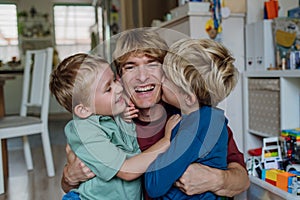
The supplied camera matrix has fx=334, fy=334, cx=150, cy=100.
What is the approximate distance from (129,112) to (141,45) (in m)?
0.16

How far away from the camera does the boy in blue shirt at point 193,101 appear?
679 millimetres

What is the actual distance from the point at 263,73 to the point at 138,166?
40.7 inches

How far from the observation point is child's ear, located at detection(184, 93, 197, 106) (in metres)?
0.71

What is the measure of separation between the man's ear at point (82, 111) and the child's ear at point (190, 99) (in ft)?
0.71

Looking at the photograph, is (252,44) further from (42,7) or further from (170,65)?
(42,7)

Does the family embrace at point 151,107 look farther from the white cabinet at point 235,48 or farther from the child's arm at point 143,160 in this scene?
the white cabinet at point 235,48

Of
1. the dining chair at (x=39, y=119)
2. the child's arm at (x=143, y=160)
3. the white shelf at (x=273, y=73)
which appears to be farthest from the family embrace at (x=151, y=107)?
the dining chair at (x=39, y=119)

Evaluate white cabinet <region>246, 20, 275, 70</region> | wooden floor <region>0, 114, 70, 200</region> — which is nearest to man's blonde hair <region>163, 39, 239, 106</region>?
white cabinet <region>246, 20, 275, 70</region>

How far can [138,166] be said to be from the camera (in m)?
0.70

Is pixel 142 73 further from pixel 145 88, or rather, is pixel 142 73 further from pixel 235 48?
pixel 235 48

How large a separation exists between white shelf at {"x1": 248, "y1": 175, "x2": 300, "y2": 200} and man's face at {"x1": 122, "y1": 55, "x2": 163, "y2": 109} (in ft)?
1.45

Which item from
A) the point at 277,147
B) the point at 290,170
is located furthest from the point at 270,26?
the point at 290,170

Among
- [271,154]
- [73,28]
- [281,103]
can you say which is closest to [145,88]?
[271,154]

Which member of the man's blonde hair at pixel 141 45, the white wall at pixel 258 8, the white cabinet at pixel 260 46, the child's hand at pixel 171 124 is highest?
the white wall at pixel 258 8
